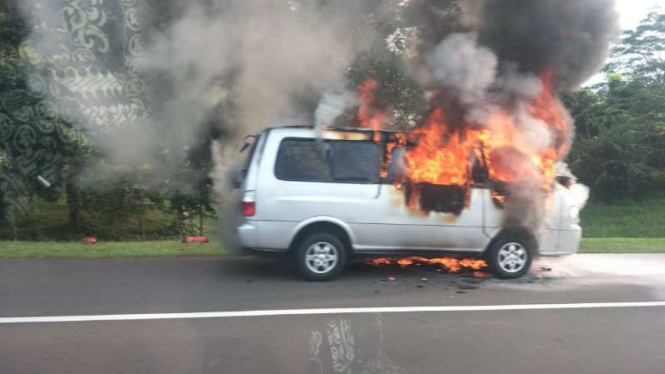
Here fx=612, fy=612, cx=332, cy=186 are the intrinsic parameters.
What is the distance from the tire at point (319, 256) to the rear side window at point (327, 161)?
714 millimetres

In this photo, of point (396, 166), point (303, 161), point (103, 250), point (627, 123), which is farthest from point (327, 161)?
point (627, 123)

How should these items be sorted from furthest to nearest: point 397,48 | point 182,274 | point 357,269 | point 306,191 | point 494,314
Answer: point 397,48, point 357,269, point 182,274, point 306,191, point 494,314

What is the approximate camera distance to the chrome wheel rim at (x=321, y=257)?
24.1 ft

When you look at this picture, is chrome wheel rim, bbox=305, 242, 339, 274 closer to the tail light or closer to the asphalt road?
the asphalt road

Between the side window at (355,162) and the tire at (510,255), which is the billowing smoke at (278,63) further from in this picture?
the side window at (355,162)

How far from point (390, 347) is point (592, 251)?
273 inches

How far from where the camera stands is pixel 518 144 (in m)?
7.96

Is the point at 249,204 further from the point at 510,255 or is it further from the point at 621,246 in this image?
the point at 621,246

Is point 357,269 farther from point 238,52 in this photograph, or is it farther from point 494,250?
point 238,52

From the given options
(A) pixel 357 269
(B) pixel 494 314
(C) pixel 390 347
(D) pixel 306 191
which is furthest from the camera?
(A) pixel 357 269

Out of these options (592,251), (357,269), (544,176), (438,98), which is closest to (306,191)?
(357,269)

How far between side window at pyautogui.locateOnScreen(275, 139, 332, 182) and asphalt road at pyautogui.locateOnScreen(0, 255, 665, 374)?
1.29 meters

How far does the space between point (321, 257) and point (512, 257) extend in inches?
97.4

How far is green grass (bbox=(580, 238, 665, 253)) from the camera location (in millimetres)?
10812
